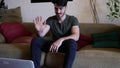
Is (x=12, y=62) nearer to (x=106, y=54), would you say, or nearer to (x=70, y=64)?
(x=70, y=64)

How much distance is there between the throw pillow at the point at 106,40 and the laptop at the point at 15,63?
1.31 metres

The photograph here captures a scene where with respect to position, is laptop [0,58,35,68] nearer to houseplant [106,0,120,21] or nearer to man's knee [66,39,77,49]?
man's knee [66,39,77,49]

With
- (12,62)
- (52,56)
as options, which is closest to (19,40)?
(52,56)

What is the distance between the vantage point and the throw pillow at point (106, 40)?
8.78 feet

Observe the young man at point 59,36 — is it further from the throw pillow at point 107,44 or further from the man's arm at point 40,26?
the throw pillow at point 107,44

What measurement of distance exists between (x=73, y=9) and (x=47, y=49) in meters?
1.51

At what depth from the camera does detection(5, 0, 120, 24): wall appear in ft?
11.8

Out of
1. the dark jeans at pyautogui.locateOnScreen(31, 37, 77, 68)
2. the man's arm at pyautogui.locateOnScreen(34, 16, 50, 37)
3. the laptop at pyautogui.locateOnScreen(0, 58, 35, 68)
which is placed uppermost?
the man's arm at pyautogui.locateOnScreen(34, 16, 50, 37)

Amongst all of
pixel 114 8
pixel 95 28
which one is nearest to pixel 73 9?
pixel 114 8

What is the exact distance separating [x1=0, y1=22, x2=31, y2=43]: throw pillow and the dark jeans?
36.8 inches

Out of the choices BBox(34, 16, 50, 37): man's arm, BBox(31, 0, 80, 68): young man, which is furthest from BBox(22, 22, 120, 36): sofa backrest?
BBox(34, 16, 50, 37): man's arm

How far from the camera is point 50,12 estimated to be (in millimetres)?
3934

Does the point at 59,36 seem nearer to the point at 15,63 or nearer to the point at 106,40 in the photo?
the point at 106,40

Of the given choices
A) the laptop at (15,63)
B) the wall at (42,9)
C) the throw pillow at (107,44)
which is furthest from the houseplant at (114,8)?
the laptop at (15,63)
